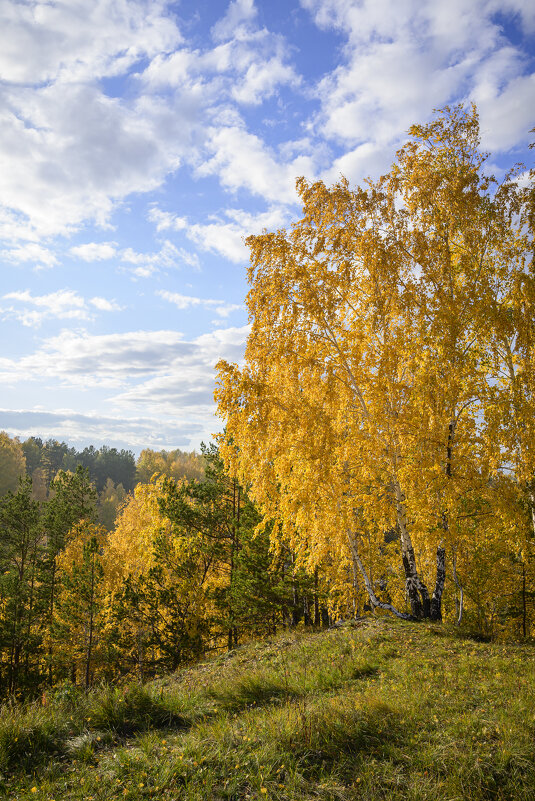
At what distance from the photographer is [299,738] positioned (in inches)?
177

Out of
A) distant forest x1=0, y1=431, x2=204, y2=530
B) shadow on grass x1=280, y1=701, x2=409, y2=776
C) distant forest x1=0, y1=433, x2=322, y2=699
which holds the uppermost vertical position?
distant forest x1=0, y1=431, x2=204, y2=530

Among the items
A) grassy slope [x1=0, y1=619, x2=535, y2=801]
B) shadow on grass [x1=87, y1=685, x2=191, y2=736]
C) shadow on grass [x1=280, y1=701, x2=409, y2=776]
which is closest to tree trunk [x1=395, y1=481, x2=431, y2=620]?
grassy slope [x1=0, y1=619, x2=535, y2=801]

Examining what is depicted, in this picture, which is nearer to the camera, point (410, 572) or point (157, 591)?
point (410, 572)

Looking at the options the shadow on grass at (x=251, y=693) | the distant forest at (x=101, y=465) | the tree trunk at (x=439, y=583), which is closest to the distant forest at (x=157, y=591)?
the tree trunk at (x=439, y=583)

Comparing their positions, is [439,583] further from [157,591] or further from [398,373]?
[157,591]

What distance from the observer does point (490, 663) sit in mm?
7078

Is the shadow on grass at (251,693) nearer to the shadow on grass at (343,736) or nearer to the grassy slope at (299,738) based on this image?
the grassy slope at (299,738)

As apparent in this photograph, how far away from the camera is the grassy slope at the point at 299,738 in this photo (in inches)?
151

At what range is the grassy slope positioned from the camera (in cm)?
385

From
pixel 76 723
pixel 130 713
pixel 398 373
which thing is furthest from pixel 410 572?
pixel 76 723

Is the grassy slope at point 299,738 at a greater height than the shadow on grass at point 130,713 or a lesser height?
greater

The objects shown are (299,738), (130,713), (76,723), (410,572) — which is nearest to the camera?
(299,738)

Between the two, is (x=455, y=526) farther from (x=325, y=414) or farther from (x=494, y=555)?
(x=494, y=555)

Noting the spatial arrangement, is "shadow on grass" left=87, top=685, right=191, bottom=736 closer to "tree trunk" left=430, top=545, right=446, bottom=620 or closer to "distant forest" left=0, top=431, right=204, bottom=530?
"tree trunk" left=430, top=545, right=446, bottom=620
